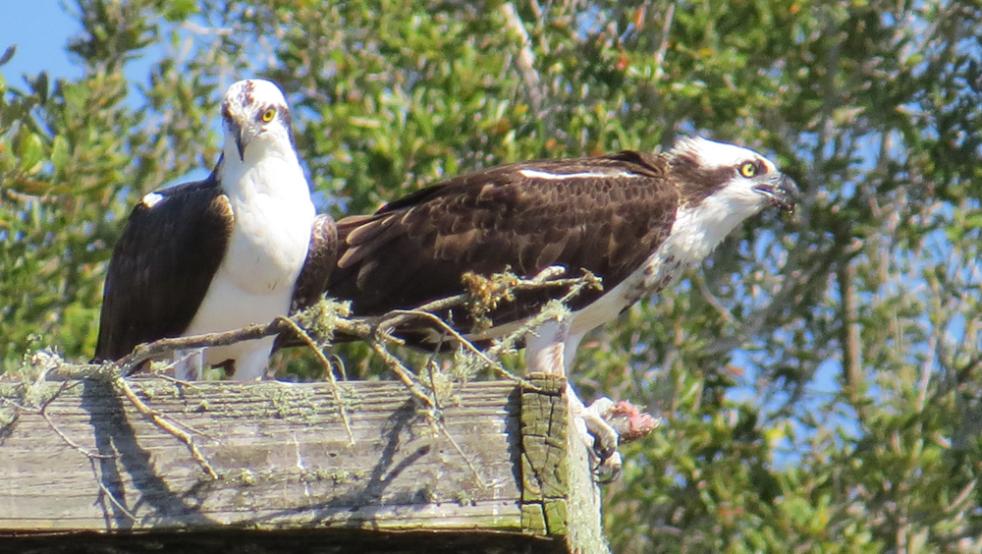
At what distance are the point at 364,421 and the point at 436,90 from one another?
574 cm

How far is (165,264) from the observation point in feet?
16.4

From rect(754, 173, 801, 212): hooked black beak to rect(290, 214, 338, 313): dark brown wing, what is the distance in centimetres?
188

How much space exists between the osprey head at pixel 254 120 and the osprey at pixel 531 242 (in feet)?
2.19

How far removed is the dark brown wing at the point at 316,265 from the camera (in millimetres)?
4941

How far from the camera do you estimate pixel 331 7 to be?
8.59m

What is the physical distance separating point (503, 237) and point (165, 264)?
1167 mm

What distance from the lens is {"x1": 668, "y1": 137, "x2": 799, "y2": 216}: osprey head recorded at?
597 cm

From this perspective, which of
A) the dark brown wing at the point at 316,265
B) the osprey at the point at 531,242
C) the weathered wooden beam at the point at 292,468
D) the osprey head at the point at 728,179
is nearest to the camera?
the weathered wooden beam at the point at 292,468

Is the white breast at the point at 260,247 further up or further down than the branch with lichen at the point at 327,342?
further down

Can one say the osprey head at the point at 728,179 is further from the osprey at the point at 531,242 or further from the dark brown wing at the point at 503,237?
the dark brown wing at the point at 503,237

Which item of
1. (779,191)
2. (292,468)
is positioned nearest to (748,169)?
(779,191)

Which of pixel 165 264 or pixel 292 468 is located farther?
pixel 165 264

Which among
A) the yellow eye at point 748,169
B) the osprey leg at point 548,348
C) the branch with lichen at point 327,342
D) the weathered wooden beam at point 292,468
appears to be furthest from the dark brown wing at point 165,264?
the weathered wooden beam at point 292,468

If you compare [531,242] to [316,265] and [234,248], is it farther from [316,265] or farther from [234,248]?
[234,248]
